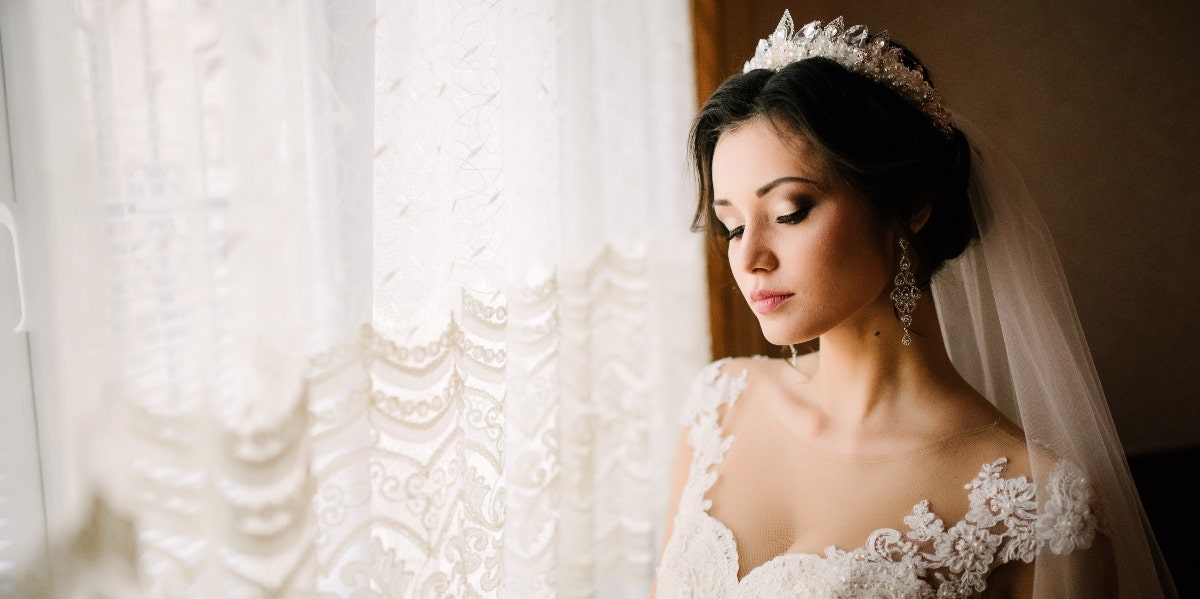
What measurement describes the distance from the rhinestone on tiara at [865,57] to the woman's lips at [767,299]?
0.35m

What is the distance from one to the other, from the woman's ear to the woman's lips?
0.22 meters

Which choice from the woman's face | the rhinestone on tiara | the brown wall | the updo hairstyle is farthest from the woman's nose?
the brown wall

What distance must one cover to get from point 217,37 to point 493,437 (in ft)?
2.42

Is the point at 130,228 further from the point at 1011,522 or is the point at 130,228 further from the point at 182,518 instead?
the point at 1011,522

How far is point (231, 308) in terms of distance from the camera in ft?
3.15

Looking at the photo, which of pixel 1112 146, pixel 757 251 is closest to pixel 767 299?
pixel 757 251

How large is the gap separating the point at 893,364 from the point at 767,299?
250 mm

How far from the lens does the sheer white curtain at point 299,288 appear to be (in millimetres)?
853

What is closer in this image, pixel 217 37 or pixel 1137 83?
pixel 217 37

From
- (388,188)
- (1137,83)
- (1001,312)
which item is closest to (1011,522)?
(1001,312)

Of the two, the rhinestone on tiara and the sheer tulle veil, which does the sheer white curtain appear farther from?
the sheer tulle veil

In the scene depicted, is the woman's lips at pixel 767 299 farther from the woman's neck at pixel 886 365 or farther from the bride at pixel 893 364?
the woman's neck at pixel 886 365

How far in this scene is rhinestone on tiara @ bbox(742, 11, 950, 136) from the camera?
1.12 meters

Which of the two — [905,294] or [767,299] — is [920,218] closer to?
[905,294]
